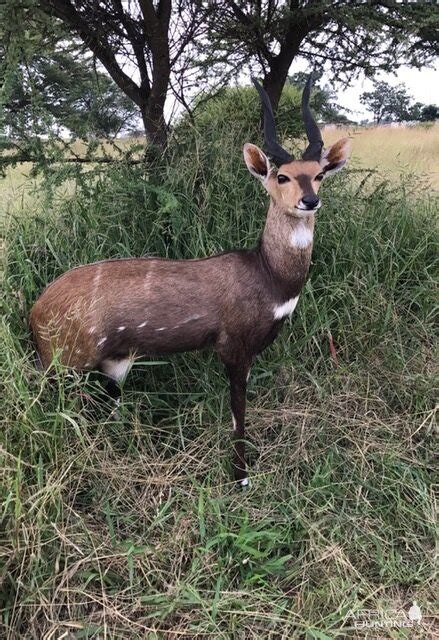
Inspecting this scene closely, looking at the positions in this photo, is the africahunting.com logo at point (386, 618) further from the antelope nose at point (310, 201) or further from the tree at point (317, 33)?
the tree at point (317, 33)

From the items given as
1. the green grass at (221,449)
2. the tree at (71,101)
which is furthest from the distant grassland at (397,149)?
the tree at (71,101)

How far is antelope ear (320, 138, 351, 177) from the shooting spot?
101 inches

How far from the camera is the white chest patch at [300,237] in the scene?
2.52 metres

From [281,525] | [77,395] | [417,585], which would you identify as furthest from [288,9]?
[417,585]

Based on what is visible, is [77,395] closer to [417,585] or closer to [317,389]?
[317,389]

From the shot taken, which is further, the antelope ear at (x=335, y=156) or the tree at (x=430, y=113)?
the tree at (x=430, y=113)

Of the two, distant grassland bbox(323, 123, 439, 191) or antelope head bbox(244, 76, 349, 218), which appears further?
distant grassland bbox(323, 123, 439, 191)

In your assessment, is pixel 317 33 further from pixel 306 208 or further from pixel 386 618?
pixel 386 618

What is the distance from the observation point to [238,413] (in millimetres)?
2703

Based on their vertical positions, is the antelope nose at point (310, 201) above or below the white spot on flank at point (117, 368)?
above

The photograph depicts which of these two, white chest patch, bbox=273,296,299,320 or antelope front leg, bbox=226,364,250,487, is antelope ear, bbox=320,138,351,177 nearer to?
white chest patch, bbox=273,296,299,320

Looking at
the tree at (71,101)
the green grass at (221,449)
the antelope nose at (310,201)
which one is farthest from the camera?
the tree at (71,101)

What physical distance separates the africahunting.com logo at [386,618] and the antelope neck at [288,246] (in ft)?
4.85

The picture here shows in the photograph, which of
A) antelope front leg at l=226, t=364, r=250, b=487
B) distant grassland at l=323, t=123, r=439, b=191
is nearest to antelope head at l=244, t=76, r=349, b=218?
antelope front leg at l=226, t=364, r=250, b=487
